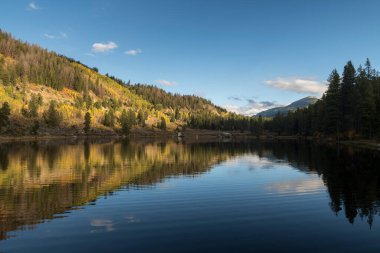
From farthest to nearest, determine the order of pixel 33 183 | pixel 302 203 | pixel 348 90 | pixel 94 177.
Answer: pixel 348 90 < pixel 94 177 < pixel 33 183 < pixel 302 203

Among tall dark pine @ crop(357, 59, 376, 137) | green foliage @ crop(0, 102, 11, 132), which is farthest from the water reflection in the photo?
green foliage @ crop(0, 102, 11, 132)

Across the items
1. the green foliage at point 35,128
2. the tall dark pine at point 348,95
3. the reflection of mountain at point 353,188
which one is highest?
the tall dark pine at point 348,95

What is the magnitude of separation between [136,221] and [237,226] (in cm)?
664

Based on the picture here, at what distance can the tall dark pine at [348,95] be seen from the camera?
108m

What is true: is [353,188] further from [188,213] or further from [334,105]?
[334,105]

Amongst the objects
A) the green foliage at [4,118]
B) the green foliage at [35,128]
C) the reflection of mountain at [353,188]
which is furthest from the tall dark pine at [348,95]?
the green foliage at [35,128]

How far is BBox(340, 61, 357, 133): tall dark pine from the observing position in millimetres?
108438

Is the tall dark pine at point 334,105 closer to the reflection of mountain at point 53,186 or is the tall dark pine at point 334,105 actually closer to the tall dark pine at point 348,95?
the tall dark pine at point 348,95

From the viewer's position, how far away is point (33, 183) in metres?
35.8

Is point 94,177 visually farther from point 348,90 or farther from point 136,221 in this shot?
point 348,90

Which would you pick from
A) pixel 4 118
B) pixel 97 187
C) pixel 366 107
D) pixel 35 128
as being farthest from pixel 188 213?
pixel 35 128

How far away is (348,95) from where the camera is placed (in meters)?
110

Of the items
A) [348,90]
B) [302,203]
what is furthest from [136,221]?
[348,90]

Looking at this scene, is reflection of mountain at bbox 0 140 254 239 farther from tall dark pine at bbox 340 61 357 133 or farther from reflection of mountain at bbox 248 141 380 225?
tall dark pine at bbox 340 61 357 133
